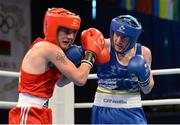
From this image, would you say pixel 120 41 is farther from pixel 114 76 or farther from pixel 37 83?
pixel 37 83

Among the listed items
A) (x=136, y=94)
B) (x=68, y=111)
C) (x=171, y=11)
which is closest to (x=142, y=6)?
(x=171, y=11)

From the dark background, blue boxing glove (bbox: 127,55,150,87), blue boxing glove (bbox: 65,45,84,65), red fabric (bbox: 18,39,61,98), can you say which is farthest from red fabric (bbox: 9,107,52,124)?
the dark background

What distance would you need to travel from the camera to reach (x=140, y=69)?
214cm

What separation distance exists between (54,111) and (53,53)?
0.86 meters

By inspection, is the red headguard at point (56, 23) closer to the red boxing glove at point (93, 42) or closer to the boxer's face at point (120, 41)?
the red boxing glove at point (93, 42)

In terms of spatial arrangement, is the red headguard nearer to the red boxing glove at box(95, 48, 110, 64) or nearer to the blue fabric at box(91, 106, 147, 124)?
the red boxing glove at box(95, 48, 110, 64)

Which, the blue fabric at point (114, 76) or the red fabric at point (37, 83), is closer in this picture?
the red fabric at point (37, 83)

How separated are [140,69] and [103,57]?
0.18m

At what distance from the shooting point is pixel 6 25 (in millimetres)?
5164

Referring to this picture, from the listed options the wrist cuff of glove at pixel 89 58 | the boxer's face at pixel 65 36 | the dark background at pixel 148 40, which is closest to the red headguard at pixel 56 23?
the boxer's face at pixel 65 36

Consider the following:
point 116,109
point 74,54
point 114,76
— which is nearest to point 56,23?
point 74,54

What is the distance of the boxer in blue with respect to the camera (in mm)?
2172

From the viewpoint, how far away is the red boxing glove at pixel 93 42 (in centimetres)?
212

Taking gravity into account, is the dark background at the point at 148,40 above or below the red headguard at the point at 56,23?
below
